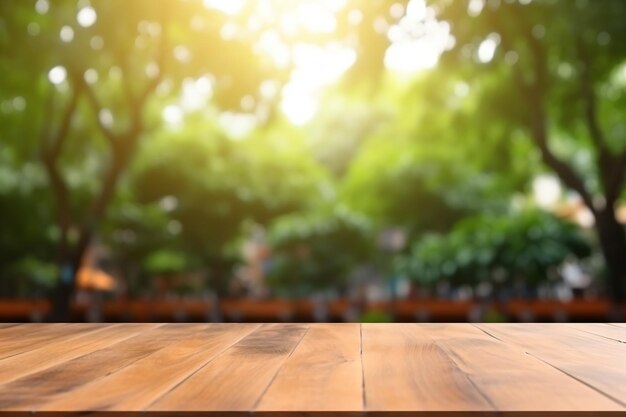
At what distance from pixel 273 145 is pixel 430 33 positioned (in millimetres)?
17755

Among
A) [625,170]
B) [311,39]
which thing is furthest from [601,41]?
[311,39]

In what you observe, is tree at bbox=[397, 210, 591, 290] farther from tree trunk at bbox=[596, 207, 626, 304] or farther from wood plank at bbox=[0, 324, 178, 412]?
wood plank at bbox=[0, 324, 178, 412]

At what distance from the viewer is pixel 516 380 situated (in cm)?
204

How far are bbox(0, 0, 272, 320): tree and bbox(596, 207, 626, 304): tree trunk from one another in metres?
7.07

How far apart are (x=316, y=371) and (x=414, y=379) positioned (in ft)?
1.07

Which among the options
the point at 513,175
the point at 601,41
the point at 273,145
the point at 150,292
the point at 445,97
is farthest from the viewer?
the point at 150,292

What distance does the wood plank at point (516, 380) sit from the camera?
1.72 m

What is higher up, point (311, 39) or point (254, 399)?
point (311, 39)

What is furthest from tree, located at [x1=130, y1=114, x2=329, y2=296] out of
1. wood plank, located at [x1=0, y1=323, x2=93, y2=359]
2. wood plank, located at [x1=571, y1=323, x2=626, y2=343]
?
wood plank, located at [x1=571, y1=323, x2=626, y2=343]

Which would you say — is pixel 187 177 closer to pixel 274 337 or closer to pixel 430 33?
pixel 430 33

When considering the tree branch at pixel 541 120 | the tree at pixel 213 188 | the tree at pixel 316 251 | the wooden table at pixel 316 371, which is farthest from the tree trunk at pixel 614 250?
the tree at pixel 213 188

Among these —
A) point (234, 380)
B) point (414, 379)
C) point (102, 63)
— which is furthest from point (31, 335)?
point (102, 63)

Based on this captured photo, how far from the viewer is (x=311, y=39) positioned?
39.7ft

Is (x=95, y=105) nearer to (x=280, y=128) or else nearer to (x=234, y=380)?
(x=280, y=128)
